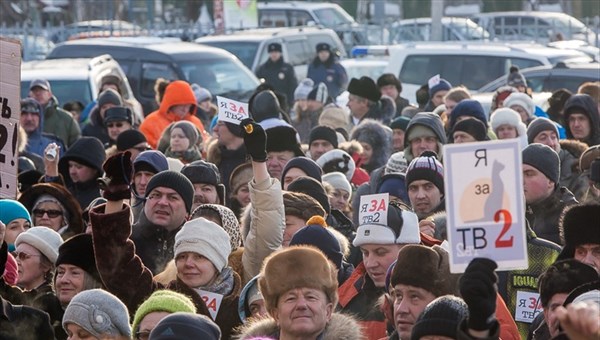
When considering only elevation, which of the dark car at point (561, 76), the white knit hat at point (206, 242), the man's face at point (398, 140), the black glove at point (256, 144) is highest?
the black glove at point (256, 144)

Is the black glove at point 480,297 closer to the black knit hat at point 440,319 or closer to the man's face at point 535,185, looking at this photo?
the black knit hat at point 440,319

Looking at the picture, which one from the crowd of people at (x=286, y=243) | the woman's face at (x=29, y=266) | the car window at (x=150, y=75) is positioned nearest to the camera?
the crowd of people at (x=286, y=243)

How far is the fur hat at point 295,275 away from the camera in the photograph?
640 cm

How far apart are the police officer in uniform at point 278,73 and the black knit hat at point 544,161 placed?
43.9 ft

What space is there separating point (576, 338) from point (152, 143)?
10355mm

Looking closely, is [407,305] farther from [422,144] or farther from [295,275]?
[422,144]

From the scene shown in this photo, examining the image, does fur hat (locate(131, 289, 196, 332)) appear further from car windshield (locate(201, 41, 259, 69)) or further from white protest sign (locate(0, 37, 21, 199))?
car windshield (locate(201, 41, 259, 69))

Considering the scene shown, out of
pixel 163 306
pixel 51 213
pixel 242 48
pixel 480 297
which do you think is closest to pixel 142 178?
pixel 51 213

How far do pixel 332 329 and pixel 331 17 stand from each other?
2997 cm

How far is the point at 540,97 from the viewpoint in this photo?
1722 centimetres

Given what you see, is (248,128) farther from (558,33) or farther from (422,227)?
(558,33)

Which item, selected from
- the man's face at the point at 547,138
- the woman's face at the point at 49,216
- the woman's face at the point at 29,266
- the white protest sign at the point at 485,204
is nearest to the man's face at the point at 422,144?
the man's face at the point at 547,138

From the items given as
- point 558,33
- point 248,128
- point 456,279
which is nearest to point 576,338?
point 456,279

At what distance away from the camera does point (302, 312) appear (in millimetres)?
6316
